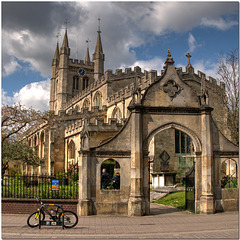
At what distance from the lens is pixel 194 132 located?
1430 cm

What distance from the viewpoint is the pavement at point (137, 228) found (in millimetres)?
9391

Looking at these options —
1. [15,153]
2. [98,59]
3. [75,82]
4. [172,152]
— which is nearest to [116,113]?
[172,152]

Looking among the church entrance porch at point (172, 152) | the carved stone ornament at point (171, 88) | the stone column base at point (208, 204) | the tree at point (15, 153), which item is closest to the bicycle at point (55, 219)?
the stone column base at point (208, 204)

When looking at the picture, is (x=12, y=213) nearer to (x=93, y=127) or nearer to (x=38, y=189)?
(x=38, y=189)

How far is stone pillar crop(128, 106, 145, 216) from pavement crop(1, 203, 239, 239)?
47cm

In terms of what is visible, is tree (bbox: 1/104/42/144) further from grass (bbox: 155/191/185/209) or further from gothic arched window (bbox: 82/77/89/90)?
gothic arched window (bbox: 82/77/89/90)

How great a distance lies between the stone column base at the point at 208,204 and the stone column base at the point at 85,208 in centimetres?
481

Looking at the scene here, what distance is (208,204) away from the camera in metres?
13.7

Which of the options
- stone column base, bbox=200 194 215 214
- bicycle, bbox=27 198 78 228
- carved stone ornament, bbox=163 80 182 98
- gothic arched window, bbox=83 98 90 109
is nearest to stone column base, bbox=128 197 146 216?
stone column base, bbox=200 194 215 214

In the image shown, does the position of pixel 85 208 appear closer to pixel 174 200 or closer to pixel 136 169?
pixel 136 169

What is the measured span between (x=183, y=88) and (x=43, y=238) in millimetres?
8910

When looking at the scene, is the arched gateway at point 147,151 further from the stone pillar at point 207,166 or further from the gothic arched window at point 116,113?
the gothic arched window at point 116,113

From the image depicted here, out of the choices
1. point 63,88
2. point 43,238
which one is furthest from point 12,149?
point 63,88

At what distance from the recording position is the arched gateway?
13.5 m
